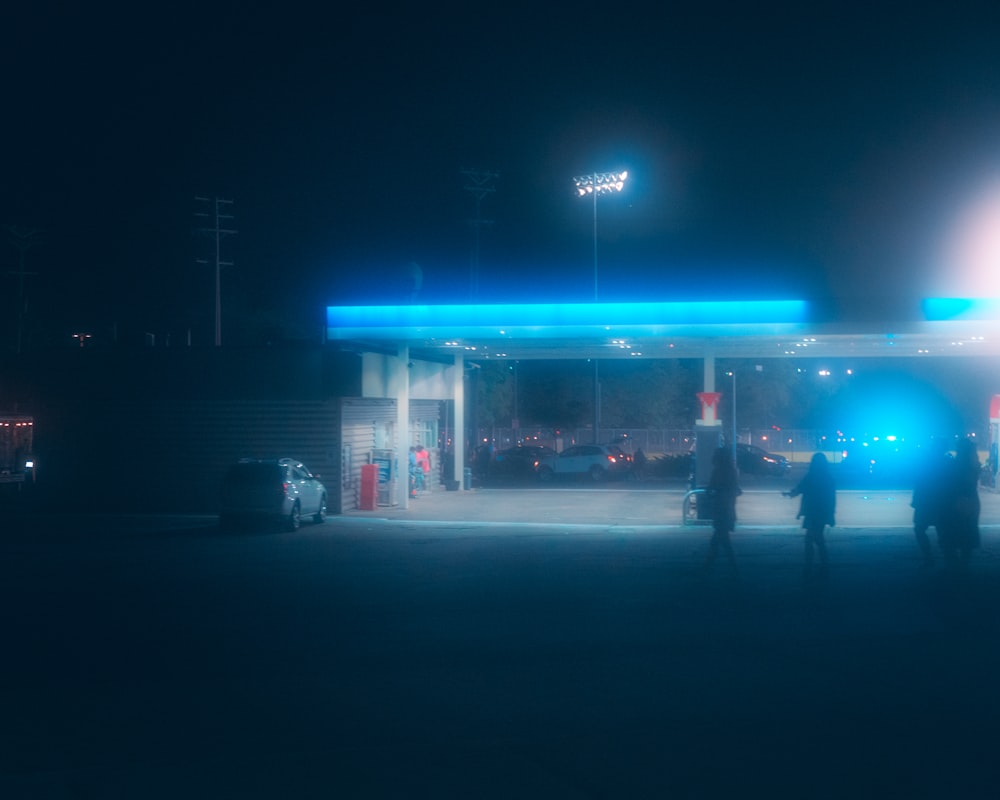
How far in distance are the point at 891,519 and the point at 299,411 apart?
1556 centimetres

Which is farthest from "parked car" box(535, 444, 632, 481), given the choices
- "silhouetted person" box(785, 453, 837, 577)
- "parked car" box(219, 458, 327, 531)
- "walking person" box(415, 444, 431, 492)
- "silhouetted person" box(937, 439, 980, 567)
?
"silhouetted person" box(937, 439, 980, 567)

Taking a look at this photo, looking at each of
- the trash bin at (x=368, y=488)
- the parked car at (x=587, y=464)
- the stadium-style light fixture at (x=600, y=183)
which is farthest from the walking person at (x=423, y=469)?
the stadium-style light fixture at (x=600, y=183)

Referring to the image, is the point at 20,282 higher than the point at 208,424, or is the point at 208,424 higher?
the point at 20,282

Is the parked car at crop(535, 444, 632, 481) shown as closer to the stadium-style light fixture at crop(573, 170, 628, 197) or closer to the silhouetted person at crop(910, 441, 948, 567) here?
the stadium-style light fixture at crop(573, 170, 628, 197)

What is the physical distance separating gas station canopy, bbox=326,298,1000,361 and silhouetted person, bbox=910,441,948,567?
9.37 meters

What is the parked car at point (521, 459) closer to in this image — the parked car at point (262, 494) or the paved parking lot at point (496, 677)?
the parked car at point (262, 494)

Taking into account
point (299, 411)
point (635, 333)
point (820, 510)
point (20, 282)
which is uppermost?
point (20, 282)

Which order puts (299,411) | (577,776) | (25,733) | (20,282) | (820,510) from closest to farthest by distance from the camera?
(577,776)
(25,733)
(820,510)
(299,411)
(20,282)

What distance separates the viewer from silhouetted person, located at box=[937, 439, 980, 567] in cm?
1544

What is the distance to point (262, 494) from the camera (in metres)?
23.8

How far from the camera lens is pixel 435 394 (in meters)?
37.9

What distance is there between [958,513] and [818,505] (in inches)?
78.9

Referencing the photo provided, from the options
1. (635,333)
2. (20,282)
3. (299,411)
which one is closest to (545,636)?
(635,333)

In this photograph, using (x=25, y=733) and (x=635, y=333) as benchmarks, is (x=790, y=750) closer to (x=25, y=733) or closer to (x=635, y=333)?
(x=25, y=733)
